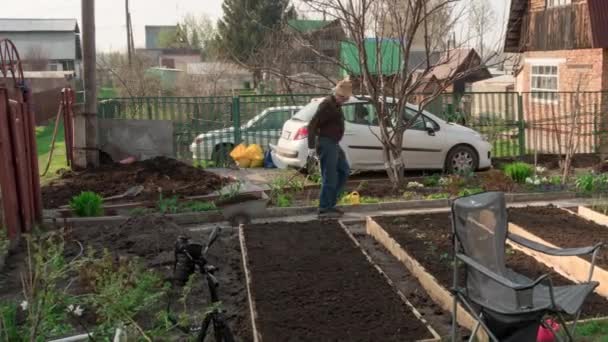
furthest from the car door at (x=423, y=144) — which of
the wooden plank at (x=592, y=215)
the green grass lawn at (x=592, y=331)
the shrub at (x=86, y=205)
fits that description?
the green grass lawn at (x=592, y=331)

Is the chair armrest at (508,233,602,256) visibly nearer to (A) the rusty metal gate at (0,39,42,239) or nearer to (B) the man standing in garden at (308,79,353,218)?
(B) the man standing in garden at (308,79,353,218)

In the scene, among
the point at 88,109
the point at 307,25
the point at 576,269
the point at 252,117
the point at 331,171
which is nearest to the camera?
the point at 576,269

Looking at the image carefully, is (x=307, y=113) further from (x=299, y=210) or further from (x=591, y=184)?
(x=591, y=184)

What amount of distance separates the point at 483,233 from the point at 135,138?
8.70 metres

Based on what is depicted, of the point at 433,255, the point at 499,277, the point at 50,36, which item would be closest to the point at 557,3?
the point at 433,255

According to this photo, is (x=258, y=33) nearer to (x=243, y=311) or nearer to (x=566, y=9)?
(x=566, y=9)

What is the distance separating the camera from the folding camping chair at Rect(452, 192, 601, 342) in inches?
155

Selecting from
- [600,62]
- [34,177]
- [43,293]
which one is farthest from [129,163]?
[600,62]

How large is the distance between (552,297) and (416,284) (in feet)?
7.69

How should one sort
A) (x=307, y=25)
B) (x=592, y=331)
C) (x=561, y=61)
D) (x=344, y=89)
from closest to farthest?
(x=592, y=331) → (x=344, y=89) → (x=307, y=25) → (x=561, y=61)

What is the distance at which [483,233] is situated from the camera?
4664 millimetres

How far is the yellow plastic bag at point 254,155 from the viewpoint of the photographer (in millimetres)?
14039

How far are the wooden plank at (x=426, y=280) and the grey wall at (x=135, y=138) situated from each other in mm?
5408

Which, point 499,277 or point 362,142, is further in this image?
point 362,142
